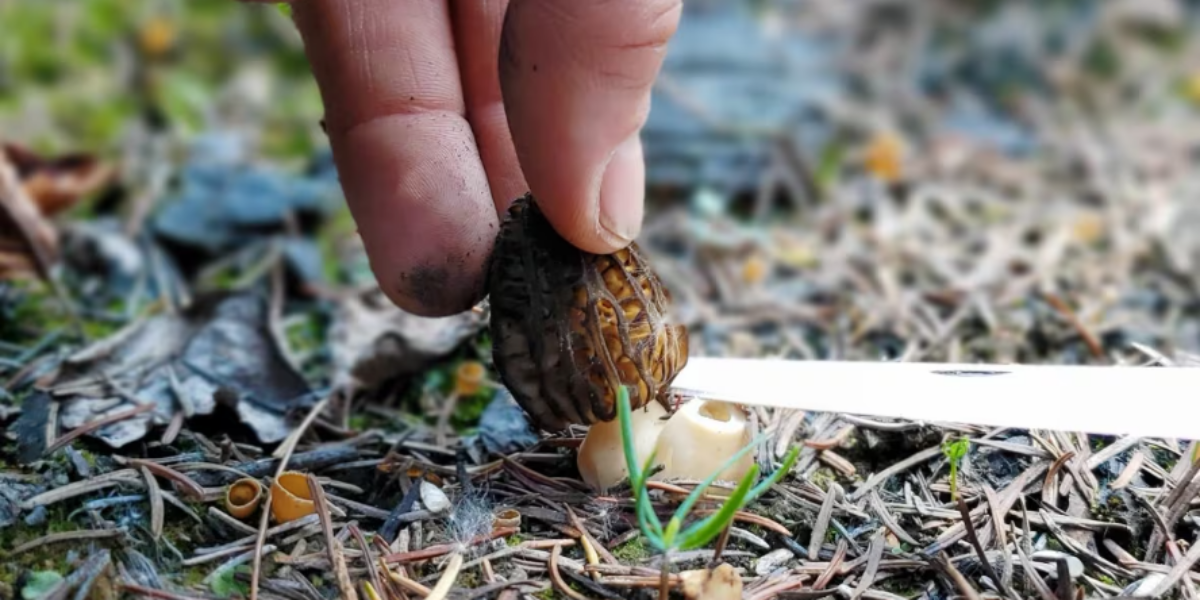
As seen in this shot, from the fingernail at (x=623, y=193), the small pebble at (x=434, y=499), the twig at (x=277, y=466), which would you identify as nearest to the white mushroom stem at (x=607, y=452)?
the small pebble at (x=434, y=499)

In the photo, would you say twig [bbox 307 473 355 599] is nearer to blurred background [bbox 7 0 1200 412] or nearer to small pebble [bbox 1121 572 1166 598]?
blurred background [bbox 7 0 1200 412]

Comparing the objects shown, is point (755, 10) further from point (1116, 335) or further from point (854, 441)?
point (854, 441)

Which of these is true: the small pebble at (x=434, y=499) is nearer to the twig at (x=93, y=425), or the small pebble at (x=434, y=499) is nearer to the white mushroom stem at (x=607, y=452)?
the white mushroom stem at (x=607, y=452)

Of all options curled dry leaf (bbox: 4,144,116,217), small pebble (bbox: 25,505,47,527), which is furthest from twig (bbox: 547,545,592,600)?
curled dry leaf (bbox: 4,144,116,217)

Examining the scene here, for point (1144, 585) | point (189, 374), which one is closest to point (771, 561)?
point (1144, 585)

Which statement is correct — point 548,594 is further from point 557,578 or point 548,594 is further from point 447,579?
point 447,579
